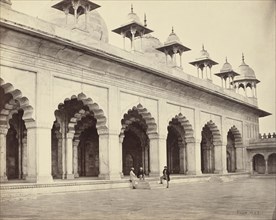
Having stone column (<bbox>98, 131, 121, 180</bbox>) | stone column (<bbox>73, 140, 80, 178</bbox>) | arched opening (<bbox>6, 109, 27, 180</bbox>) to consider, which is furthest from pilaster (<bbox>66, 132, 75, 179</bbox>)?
stone column (<bbox>98, 131, 121, 180</bbox>)

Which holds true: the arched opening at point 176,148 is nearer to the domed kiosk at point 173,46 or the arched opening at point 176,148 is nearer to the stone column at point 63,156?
the domed kiosk at point 173,46

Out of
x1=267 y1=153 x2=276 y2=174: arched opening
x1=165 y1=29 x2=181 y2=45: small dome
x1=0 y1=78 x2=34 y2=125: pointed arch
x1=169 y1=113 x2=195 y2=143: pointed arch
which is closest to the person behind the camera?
x1=0 y1=78 x2=34 y2=125: pointed arch

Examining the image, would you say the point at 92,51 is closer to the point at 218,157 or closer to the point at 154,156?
the point at 154,156

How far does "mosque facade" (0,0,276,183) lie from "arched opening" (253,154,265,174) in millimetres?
63

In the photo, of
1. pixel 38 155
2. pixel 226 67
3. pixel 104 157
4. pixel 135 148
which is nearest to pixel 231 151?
pixel 226 67

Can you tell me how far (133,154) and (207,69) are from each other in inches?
314

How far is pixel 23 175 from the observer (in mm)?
16656

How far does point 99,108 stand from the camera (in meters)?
14.5

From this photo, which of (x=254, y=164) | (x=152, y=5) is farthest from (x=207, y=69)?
(x=152, y=5)

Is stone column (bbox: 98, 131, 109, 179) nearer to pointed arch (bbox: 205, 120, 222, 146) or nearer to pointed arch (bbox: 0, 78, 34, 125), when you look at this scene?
pointed arch (bbox: 0, 78, 34, 125)

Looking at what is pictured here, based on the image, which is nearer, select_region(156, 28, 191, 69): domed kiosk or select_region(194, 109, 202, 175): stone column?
select_region(194, 109, 202, 175): stone column

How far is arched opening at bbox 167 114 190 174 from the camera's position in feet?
72.6

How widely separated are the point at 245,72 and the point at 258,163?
20.6 ft

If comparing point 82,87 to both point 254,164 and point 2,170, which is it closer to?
point 2,170
